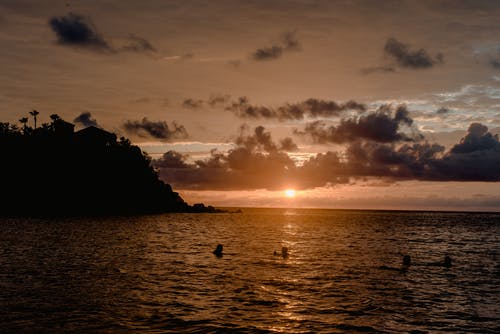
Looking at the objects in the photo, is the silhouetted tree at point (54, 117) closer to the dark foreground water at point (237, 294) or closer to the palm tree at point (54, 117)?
the palm tree at point (54, 117)

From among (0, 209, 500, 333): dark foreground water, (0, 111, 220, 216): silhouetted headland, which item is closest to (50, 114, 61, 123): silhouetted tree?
(0, 111, 220, 216): silhouetted headland

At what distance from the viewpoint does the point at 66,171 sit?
605 ft

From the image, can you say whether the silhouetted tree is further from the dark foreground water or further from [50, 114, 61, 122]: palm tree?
the dark foreground water

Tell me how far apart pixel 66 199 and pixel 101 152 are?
996 inches

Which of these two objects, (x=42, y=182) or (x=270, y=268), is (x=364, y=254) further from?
(x=42, y=182)

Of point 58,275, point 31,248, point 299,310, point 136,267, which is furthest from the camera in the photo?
point 31,248

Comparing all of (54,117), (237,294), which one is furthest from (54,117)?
(237,294)

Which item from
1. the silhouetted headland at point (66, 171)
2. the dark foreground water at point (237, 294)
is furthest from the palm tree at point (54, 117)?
the dark foreground water at point (237, 294)

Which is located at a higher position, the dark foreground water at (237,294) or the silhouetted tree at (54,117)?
the silhouetted tree at (54,117)

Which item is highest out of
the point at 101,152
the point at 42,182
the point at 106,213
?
the point at 101,152

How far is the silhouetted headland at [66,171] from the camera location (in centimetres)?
17538

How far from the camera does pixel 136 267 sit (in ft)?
131

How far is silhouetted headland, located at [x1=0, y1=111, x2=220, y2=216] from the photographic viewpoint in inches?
6905

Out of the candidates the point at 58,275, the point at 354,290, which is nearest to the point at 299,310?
the point at 354,290
